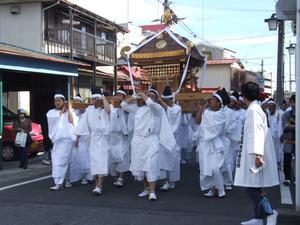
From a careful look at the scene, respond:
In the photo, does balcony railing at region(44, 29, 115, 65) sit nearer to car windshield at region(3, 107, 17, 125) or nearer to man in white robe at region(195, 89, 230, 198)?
car windshield at region(3, 107, 17, 125)

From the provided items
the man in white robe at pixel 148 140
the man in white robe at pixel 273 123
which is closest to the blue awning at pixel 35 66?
the man in white robe at pixel 148 140

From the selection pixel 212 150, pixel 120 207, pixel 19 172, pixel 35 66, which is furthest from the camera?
pixel 35 66

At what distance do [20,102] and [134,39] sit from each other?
1674 cm

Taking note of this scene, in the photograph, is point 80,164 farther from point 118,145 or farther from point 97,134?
point 97,134

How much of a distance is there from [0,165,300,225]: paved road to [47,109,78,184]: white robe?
44 cm

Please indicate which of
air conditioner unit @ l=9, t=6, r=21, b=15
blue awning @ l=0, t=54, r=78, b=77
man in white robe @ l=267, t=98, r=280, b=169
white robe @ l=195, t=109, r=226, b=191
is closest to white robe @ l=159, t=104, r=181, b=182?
white robe @ l=195, t=109, r=226, b=191

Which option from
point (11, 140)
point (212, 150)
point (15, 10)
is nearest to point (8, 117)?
Answer: point (11, 140)

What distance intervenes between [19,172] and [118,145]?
3.98 metres

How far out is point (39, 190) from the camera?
991 centimetres

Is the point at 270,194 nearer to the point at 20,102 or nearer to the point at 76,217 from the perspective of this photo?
the point at 76,217

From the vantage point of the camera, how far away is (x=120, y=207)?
26.7ft

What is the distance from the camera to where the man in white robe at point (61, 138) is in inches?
394

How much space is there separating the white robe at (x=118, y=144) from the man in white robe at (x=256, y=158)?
3849 millimetres

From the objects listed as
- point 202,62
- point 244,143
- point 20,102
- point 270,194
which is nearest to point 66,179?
point 270,194
